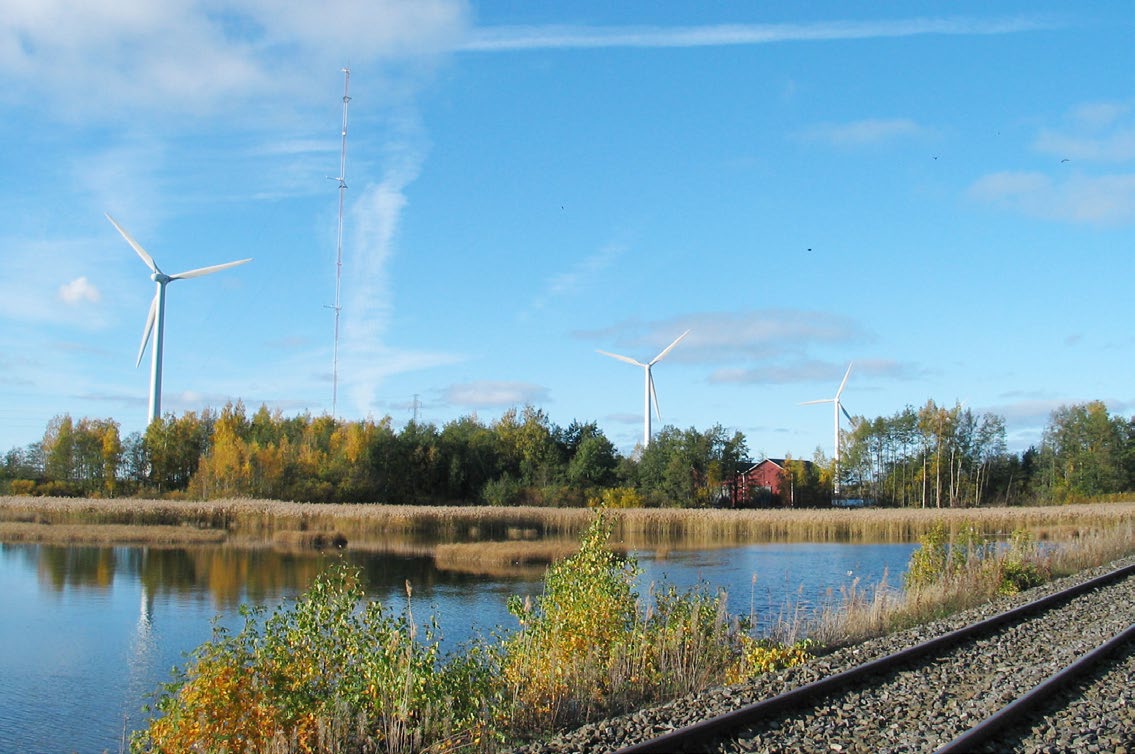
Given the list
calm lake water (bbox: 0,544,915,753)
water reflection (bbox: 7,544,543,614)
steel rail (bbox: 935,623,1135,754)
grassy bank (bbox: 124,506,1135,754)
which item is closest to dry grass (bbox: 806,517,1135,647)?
grassy bank (bbox: 124,506,1135,754)

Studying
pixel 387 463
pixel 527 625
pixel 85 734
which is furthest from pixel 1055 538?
pixel 387 463

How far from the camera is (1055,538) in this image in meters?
39.4

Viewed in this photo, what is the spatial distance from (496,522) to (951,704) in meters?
38.7

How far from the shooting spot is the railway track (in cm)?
731

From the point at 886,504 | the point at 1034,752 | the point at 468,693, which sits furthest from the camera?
the point at 886,504

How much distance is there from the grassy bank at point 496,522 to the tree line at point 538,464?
1239 centimetres

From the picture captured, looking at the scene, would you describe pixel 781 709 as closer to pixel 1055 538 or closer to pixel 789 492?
pixel 1055 538

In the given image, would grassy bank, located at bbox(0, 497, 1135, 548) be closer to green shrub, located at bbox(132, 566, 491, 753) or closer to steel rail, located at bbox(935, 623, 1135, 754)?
steel rail, located at bbox(935, 623, 1135, 754)

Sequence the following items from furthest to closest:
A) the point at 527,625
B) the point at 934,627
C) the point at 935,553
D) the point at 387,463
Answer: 1. the point at 387,463
2. the point at 935,553
3. the point at 934,627
4. the point at 527,625

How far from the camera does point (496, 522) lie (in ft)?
152

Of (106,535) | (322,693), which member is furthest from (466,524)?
(322,693)

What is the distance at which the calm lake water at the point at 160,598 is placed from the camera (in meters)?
13.1

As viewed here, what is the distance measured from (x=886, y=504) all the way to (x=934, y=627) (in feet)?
260

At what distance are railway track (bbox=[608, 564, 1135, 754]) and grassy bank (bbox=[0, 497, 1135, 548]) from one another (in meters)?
31.0
